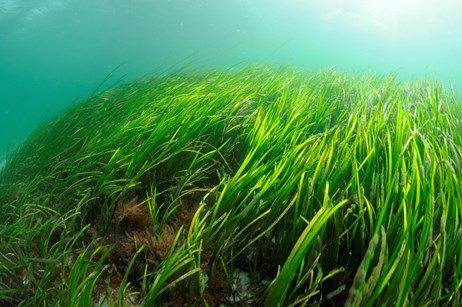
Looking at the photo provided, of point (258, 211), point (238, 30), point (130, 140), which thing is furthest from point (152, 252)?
point (238, 30)

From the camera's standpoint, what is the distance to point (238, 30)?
38.3 m

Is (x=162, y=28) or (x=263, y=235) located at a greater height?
(x=162, y=28)

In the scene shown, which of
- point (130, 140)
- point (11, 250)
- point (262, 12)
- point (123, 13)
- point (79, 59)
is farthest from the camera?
point (79, 59)

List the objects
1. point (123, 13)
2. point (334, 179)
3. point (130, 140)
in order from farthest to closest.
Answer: point (123, 13) → point (130, 140) → point (334, 179)

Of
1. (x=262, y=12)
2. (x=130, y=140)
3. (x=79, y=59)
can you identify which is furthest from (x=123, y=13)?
(x=130, y=140)

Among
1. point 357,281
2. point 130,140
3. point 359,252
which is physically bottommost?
point 359,252

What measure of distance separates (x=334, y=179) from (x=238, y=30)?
41.2 meters

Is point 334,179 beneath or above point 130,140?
beneath

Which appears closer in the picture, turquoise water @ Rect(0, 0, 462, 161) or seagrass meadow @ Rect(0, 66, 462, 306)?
seagrass meadow @ Rect(0, 66, 462, 306)

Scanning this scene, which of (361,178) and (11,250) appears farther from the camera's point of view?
(11,250)

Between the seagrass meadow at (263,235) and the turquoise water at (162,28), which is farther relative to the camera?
the turquoise water at (162,28)

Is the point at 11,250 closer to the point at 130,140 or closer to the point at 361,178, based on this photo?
the point at 130,140

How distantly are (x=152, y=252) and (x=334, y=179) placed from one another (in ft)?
2.99

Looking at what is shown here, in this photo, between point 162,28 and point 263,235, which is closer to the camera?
point 263,235
